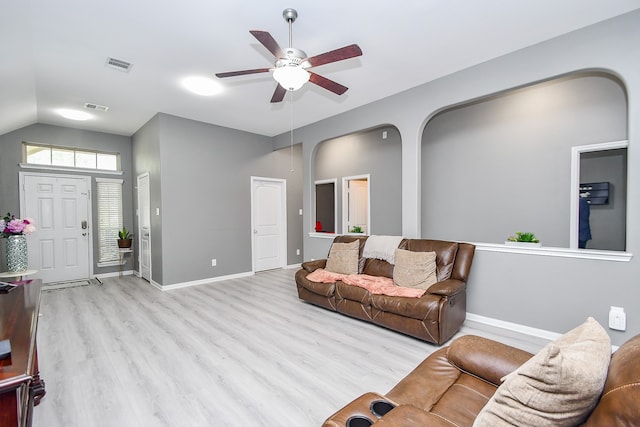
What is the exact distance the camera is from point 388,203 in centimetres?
544

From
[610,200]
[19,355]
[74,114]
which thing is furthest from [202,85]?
[610,200]

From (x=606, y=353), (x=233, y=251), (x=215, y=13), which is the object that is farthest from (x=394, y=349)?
(x=233, y=251)

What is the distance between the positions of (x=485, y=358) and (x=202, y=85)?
4072 mm

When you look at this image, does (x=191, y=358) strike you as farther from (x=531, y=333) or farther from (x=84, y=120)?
(x=84, y=120)

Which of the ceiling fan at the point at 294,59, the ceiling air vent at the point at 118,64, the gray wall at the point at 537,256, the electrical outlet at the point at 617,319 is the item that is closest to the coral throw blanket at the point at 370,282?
the gray wall at the point at 537,256

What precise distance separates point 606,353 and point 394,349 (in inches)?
79.1

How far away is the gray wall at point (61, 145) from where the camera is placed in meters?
4.92

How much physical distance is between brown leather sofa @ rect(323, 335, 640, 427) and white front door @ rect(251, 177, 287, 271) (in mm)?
4828

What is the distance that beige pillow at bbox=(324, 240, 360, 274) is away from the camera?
4.02m

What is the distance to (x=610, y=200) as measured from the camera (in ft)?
12.3

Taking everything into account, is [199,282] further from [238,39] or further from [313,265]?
[238,39]

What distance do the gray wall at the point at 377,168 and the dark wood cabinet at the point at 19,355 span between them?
3.91 meters

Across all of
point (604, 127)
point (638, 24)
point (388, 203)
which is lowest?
point (388, 203)

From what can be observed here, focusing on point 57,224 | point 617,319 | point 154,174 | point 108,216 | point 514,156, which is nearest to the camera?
point 617,319
